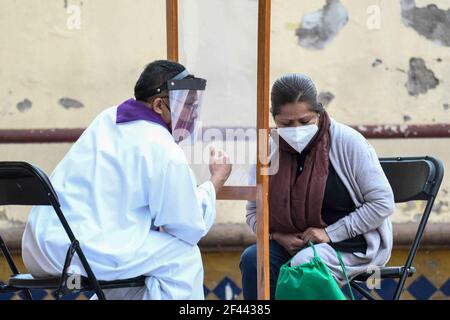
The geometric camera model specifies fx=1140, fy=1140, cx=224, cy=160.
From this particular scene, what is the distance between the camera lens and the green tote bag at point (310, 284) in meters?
4.62

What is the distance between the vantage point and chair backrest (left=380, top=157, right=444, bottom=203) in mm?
5168

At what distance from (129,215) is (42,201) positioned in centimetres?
37

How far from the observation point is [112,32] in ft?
23.0

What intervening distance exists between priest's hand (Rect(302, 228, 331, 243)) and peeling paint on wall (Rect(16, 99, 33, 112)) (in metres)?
2.63

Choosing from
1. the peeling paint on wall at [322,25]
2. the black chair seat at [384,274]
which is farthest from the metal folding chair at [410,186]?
the peeling paint on wall at [322,25]

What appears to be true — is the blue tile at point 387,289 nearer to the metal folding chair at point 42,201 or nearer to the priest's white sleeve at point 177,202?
the priest's white sleeve at point 177,202

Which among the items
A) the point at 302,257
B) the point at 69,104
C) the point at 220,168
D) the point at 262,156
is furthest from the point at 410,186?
the point at 69,104

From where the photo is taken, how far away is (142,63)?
700 cm

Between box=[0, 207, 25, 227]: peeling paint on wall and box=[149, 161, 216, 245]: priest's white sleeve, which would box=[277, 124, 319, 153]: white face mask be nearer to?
box=[149, 161, 216, 245]: priest's white sleeve

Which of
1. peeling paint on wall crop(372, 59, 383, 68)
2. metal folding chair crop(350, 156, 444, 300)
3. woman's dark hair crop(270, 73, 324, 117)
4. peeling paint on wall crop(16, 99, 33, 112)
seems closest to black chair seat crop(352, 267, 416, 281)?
metal folding chair crop(350, 156, 444, 300)

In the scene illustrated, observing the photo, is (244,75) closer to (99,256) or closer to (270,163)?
(270,163)

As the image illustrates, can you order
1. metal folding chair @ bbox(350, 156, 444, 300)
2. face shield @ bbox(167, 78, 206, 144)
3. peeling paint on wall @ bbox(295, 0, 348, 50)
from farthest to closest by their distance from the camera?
1. peeling paint on wall @ bbox(295, 0, 348, 50)
2. metal folding chair @ bbox(350, 156, 444, 300)
3. face shield @ bbox(167, 78, 206, 144)

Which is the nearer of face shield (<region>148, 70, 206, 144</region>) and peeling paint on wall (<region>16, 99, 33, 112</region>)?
face shield (<region>148, 70, 206, 144</region>)

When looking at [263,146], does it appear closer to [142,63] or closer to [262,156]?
[262,156]
